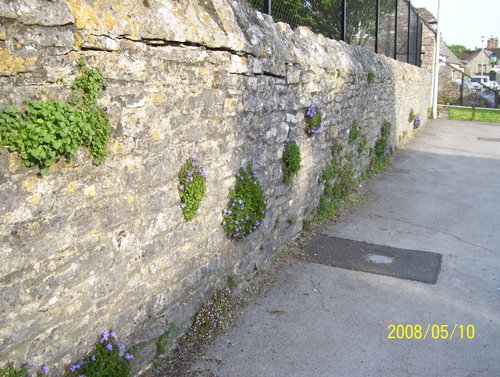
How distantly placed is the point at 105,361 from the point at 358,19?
27.2 feet

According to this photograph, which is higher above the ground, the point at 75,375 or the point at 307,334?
the point at 75,375

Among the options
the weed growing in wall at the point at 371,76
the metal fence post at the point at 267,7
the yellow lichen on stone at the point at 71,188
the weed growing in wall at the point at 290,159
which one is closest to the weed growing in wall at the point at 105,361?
the yellow lichen on stone at the point at 71,188

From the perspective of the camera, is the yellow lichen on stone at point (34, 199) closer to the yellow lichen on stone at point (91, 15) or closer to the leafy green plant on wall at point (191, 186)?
the yellow lichen on stone at point (91, 15)

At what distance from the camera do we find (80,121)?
2.39 m

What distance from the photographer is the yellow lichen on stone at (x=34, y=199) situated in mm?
2225

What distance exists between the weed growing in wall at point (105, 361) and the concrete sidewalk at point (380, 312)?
2.03 ft

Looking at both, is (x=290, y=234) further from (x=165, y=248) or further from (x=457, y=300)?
(x=165, y=248)

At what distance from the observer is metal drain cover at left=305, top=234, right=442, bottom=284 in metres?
5.05

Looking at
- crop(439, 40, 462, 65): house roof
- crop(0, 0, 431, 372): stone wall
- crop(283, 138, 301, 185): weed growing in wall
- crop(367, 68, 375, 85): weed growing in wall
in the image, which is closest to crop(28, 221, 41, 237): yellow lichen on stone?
crop(0, 0, 431, 372): stone wall

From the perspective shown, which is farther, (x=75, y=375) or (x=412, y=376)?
(x=412, y=376)

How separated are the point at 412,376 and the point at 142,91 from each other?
2543 millimetres

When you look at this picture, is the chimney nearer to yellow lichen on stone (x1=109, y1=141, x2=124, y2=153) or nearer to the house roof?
the house roof

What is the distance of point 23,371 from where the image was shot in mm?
2258

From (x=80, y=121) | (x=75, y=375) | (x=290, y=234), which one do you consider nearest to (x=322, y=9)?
(x=290, y=234)
